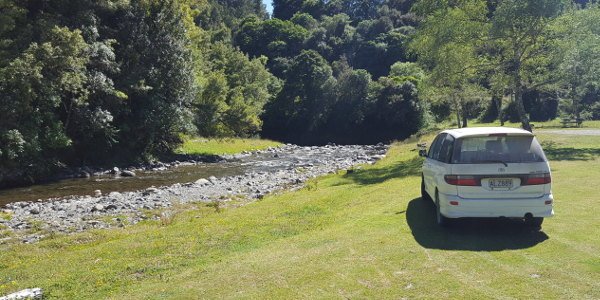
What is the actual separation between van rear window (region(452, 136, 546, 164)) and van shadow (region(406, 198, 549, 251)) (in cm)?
156

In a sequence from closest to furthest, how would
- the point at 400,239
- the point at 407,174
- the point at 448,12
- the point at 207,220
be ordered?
the point at 400,239, the point at 207,220, the point at 407,174, the point at 448,12

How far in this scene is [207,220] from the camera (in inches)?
558

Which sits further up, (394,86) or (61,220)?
(394,86)

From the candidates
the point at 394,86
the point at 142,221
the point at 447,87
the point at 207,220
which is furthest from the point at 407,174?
the point at 394,86

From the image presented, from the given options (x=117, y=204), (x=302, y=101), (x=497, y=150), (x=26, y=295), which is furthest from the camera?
(x=302, y=101)

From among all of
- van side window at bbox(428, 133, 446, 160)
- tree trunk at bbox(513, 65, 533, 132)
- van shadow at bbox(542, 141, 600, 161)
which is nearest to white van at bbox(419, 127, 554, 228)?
van side window at bbox(428, 133, 446, 160)

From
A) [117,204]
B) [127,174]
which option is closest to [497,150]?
[117,204]

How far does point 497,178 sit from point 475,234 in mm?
1335

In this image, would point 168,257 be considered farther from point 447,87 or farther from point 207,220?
point 447,87

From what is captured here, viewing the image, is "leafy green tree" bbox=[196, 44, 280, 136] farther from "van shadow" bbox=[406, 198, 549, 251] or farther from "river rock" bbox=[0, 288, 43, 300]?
"river rock" bbox=[0, 288, 43, 300]

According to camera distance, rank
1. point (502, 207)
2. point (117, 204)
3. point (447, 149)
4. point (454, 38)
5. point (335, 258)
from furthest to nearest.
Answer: point (454, 38)
point (117, 204)
point (447, 149)
point (502, 207)
point (335, 258)

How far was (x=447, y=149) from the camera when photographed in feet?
33.0

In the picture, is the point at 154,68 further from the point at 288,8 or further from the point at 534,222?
the point at 288,8

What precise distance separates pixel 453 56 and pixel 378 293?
23991 mm
